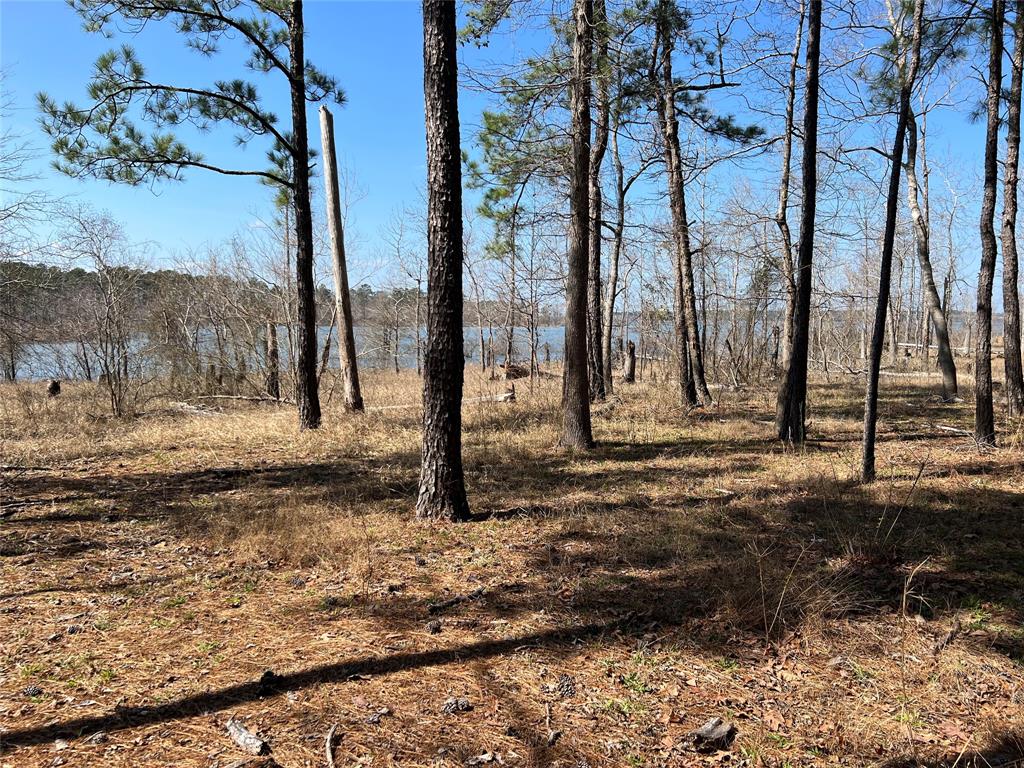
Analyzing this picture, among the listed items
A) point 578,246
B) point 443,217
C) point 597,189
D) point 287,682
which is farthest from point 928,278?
point 287,682

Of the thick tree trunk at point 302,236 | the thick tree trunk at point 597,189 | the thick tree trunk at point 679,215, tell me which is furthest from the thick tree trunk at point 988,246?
the thick tree trunk at point 302,236

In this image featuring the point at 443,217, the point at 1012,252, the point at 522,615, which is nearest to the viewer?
the point at 522,615

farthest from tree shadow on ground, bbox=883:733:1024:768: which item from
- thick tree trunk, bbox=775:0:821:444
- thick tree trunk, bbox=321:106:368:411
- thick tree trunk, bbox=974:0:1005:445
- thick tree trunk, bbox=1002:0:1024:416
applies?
thick tree trunk, bbox=321:106:368:411

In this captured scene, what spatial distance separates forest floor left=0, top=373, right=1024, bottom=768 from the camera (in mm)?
2375

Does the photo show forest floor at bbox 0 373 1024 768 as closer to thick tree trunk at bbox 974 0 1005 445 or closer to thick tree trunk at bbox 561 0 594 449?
thick tree trunk at bbox 974 0 1005 445

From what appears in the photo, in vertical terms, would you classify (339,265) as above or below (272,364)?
above

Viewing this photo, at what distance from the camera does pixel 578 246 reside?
24.2ft

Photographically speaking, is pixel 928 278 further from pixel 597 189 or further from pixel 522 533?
pixel 522 533

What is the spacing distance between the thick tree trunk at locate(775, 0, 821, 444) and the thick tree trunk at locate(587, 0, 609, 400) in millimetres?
2610

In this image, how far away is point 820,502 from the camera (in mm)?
5359

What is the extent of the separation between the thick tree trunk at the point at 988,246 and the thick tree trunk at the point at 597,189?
193 inches

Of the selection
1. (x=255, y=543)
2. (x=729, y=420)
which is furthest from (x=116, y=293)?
(x=729, y=420)

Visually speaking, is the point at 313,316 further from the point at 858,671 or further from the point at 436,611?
the point at 858,671

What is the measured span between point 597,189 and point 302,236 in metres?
5.40
